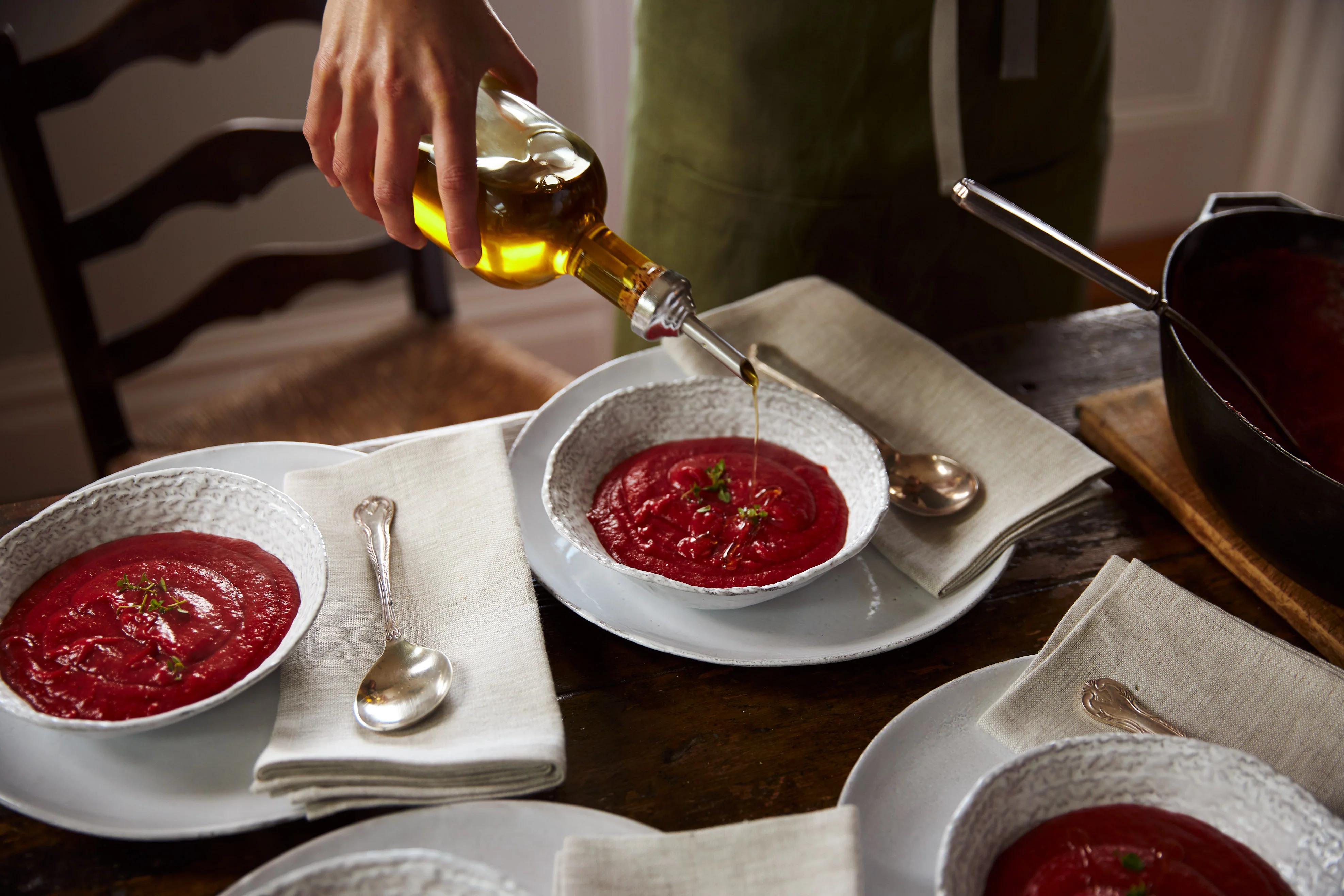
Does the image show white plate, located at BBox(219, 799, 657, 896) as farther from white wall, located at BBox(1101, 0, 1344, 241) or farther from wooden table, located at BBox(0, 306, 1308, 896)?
white wall, located at BBox(1101, 0, 1344, 241)

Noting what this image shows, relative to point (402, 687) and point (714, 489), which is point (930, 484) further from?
point (402, 687)

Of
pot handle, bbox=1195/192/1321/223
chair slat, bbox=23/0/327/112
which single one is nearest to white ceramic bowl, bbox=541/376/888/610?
pot handle, bbox=1195/192/1321/223

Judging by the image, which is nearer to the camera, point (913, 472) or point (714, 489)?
point (714, 489)

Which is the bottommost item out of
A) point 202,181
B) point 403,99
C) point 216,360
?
point 216,360

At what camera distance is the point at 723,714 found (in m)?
0.97

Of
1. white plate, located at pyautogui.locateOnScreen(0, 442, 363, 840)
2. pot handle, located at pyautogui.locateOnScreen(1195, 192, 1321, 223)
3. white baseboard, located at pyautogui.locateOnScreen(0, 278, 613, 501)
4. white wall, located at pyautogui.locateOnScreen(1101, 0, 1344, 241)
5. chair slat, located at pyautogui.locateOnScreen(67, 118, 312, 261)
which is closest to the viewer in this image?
white plate, located at pyautogui.locateOnScreen(0, 442, 363, 840)

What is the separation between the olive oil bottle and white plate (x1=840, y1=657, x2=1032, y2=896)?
16.1 inches

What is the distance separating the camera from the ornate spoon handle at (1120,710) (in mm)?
905

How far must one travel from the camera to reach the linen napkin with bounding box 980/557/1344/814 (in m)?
0.88

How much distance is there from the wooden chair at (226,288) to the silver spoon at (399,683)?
115 centimetres

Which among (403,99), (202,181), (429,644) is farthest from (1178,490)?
(202,181)

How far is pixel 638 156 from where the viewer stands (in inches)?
76.2

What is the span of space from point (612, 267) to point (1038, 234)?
477 mm

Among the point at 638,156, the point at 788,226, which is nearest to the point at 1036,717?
the point at 788,226
